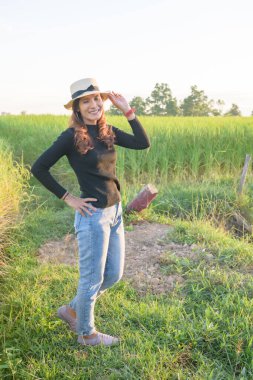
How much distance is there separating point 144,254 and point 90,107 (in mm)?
1919

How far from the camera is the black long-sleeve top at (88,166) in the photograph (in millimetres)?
2264

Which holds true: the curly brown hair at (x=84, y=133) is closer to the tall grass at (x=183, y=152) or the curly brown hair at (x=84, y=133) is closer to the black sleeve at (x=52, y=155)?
the black sleeve at (x=52, y=155)

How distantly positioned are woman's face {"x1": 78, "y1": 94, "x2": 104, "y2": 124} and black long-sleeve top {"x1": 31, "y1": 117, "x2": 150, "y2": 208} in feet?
0.21

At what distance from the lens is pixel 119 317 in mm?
2908

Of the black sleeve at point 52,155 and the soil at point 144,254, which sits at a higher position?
the black sleeve at point 52,155

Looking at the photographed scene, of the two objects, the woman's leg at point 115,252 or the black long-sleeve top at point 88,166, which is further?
the woman's leg at point 115,252

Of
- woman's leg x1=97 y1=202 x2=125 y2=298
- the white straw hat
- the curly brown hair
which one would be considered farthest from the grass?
the white straw hat

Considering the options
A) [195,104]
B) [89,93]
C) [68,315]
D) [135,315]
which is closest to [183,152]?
[135,315]

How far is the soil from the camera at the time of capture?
3.38 metres

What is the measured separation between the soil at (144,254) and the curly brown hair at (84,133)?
142cm

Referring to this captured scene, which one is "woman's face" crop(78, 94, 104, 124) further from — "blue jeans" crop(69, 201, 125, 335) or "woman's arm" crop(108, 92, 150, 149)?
"blue jeans" crop(69, 201, 125, 335)

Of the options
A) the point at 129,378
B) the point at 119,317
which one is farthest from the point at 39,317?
the point at 129,378

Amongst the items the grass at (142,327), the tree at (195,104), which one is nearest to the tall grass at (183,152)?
the grass at (142,327)

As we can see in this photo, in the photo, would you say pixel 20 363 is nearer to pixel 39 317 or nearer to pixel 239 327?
pixel 39 317
